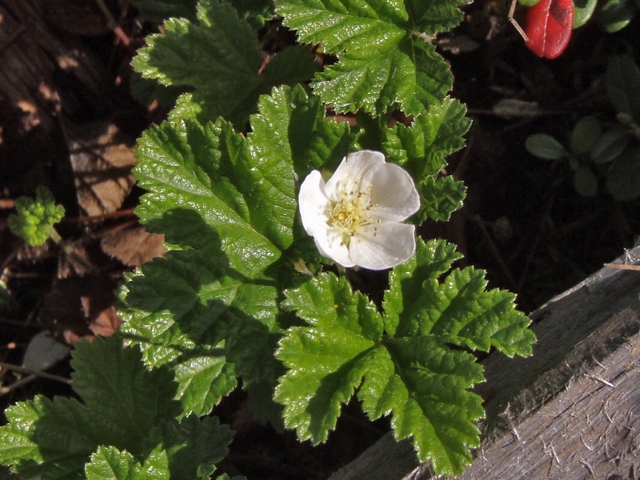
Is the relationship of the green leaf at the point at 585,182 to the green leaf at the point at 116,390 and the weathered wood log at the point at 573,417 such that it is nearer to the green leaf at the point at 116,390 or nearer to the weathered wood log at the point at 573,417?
the weathered wood log at the point at 573,417

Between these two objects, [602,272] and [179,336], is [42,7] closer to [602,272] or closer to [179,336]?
[179,336]

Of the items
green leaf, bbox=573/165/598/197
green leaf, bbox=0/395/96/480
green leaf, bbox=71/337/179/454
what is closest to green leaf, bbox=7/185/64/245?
green leaf, bbox=71/337/179/454

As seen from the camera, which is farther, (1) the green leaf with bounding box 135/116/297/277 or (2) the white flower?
(1) the green leaf with bounding box 135/116/297/277

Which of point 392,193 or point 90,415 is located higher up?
point 392,193

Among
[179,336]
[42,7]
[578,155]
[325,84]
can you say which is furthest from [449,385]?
[42,7]

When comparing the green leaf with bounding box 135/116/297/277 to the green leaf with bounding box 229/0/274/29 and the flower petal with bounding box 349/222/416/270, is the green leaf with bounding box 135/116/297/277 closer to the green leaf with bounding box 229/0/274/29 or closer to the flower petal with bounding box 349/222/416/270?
the flower petal with bounding box 349/222/416/270

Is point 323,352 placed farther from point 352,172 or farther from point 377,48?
point 377,48

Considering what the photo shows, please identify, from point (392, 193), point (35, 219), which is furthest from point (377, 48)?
point (35, 219)
